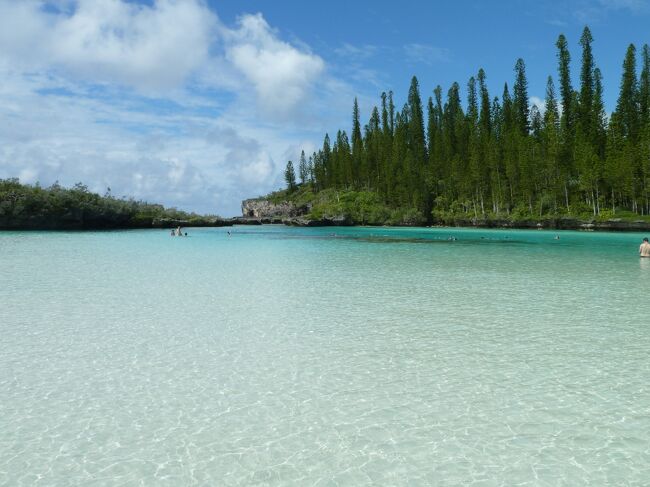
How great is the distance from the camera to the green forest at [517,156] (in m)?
69.9

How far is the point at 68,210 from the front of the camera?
7856 centimetres

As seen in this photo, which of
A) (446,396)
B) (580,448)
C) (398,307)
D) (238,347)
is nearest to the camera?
(580,448)

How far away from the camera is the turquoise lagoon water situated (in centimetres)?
542

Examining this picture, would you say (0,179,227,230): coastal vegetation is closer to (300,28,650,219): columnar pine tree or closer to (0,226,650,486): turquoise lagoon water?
(300,28,650,219): columnar pine tree

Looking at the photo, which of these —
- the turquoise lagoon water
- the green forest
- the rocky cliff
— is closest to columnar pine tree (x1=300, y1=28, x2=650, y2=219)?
the green forest

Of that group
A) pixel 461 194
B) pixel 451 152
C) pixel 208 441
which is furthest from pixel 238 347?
pixel 451 152

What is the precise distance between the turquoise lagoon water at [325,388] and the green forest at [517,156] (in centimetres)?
6051

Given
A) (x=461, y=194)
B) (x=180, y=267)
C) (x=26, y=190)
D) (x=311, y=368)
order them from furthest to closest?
(x=461, y=194) → (x=26, y=190) → (x=180, y=267) → (x=311, y=368)

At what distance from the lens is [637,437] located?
5965 millimetres

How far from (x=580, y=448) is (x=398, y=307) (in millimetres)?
8571

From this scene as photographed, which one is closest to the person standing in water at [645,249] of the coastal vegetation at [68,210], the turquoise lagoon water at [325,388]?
the turquoise lagoon water at [325,388]

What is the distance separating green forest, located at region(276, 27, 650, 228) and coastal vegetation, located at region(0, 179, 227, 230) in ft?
142

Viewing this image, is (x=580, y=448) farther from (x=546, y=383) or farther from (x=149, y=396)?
(x=149, y=396)

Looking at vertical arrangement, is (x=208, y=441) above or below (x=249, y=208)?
below
